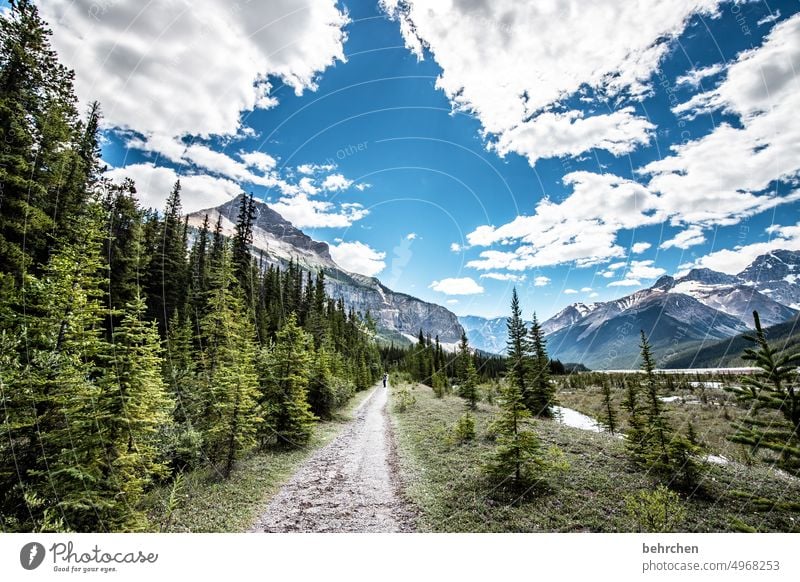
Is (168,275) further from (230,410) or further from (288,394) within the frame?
(230,410)

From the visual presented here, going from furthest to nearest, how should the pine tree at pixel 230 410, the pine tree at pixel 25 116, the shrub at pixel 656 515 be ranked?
the pine tree at pixel 230 410 → the pine tree at pixel 25 116 → the shrub at pixel 656 515

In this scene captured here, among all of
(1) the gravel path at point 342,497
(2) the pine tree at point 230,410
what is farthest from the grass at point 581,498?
(2) the pine tree at point 230,410

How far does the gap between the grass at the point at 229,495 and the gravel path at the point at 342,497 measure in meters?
0.41

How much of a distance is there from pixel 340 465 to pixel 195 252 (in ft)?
147

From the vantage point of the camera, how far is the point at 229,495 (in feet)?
28.6

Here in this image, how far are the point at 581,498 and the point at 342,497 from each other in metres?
5.63

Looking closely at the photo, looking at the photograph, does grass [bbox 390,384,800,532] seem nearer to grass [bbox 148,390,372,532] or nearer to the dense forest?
grass [bbox 148,390,372,532]

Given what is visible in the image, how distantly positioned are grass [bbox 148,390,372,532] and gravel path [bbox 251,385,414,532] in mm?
406

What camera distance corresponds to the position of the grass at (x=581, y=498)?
6.17 m

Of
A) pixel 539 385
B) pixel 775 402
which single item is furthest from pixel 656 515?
pixel 539 385

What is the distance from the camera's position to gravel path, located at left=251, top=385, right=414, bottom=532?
6.57 meters

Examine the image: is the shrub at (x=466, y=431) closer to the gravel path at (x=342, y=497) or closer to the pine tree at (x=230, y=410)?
the gravel path at (x=342, y=497)

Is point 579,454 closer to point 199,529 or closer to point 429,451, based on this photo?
point 429,451
